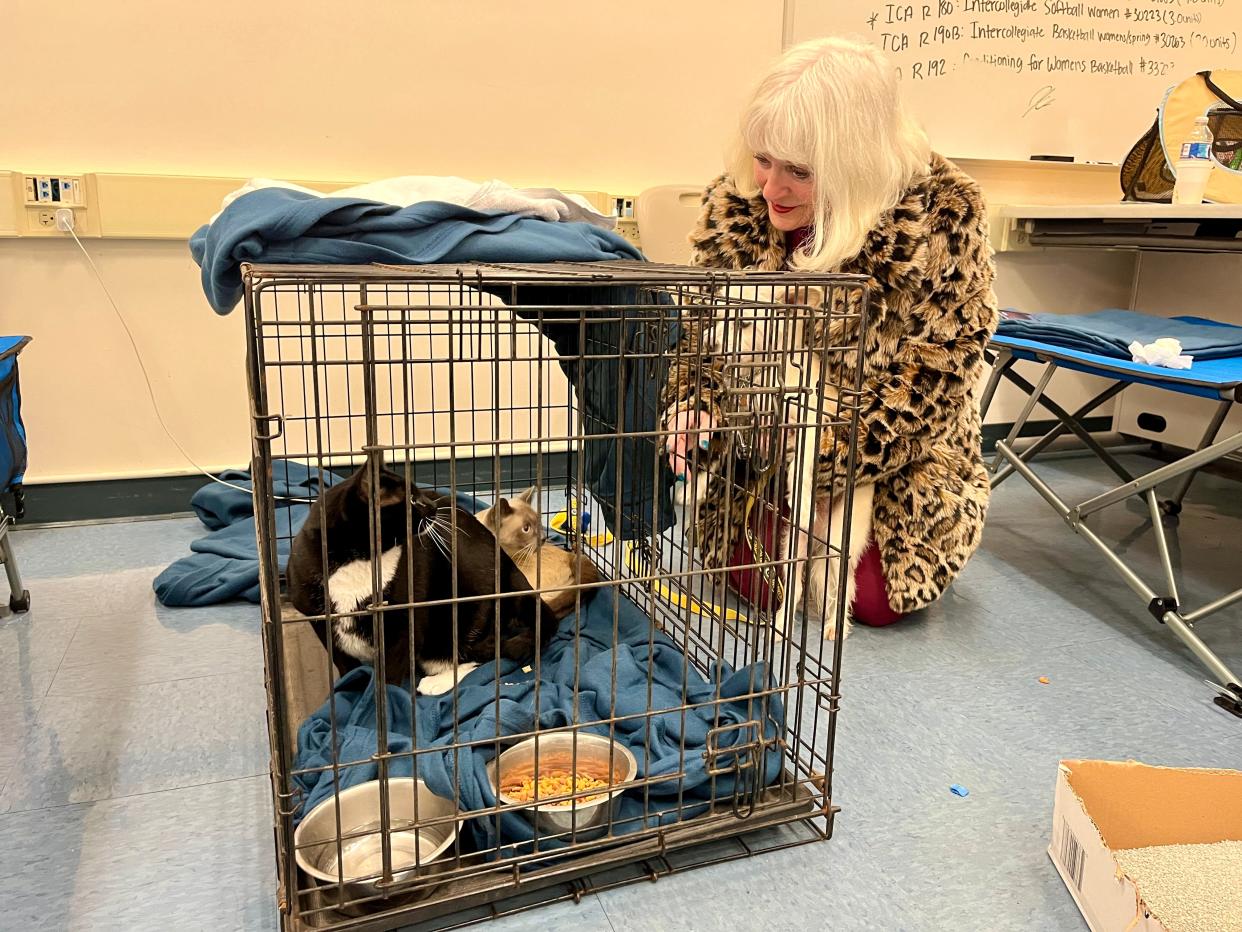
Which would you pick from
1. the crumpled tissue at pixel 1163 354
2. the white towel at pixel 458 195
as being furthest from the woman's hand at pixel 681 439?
the crumpled tissue at pixel 1163 354

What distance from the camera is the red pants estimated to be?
6.46 feet

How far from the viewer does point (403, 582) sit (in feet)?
4.81

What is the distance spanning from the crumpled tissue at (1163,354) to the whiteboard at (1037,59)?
57.6 inches

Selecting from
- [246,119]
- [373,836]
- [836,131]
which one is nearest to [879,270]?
[836,131]

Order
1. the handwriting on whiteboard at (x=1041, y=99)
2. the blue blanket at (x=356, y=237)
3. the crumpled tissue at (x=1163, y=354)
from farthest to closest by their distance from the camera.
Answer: the handwriting on whiteboard at (x=1041, y=99) → the crumpled tissue at (x=1163, y=354) → the blue blanket at (x=356, y=237)

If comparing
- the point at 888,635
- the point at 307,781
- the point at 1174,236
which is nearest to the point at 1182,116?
the point at 1174,236

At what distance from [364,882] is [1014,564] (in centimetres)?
194

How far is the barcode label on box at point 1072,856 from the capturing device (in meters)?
1.16

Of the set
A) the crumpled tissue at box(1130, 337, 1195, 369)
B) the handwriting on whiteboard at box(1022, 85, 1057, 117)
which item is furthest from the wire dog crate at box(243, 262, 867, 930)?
the handwriting on whiteboard at box(1022, 85, 1057, 117)

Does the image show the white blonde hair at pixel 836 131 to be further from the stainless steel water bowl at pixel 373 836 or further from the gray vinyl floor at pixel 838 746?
the stainless steel water bowl at pixel 373 836

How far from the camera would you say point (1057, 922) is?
3.76ft

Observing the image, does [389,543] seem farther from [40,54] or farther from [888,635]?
[40,54]

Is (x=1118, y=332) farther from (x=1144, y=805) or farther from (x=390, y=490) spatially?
(x=390, y=490)

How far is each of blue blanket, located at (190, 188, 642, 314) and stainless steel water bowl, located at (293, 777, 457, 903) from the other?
29.4 inches
